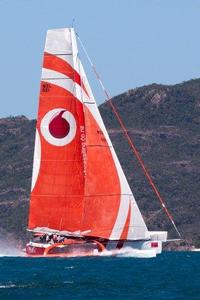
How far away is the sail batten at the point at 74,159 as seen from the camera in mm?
84750


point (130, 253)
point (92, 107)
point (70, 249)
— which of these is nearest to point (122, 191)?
point (130, 253)

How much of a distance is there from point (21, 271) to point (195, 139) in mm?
121537

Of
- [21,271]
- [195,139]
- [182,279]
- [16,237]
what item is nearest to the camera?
[182,279]

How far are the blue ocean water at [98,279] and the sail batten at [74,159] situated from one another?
2.57 meters

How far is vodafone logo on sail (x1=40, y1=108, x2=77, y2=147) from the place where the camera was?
279 ft

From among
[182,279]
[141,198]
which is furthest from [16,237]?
[182,279]

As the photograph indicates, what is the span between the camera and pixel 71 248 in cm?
8612

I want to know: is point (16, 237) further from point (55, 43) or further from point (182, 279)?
point (182, 279)

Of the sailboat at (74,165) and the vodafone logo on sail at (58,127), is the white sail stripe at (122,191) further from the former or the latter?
the vodafone logo on sail at (58,127)

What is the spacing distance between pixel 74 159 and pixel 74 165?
0.34 metres

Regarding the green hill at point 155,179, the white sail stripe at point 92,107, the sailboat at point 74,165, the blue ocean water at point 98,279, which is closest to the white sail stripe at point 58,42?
the sailboat at point 74,165

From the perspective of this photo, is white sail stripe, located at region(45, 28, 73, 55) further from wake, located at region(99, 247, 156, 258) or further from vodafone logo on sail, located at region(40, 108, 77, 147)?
wake, located at region(99, 247, 156, 258)

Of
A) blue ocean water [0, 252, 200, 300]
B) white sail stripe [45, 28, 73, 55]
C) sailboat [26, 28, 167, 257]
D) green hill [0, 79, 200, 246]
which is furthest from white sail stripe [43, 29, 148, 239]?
green hill [0, 79, 200, 246]

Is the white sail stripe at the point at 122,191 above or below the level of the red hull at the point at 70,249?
above
